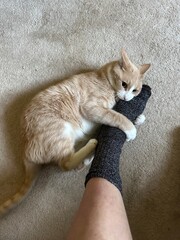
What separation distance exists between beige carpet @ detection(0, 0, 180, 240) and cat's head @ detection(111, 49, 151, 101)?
0.46 feet

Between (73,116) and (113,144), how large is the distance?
21cm

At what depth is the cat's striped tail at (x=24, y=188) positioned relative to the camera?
131 cm

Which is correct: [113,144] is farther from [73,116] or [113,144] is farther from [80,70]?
[80,70]

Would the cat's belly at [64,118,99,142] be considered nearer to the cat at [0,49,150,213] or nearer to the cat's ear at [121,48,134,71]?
the cat at [0,49,150,213]

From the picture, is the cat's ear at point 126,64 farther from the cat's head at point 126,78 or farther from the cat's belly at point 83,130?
the cat's belly at point 83,130

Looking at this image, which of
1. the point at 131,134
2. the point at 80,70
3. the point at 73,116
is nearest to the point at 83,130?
the point at 73,116

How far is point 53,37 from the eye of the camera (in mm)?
1668

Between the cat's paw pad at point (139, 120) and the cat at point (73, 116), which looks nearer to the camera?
the cat at point (73, 116)

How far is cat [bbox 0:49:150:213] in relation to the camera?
1321 mm

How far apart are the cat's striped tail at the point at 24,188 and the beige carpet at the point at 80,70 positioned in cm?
6

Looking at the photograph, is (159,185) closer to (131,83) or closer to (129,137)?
(129,137)

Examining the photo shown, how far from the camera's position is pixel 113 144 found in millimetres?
1319

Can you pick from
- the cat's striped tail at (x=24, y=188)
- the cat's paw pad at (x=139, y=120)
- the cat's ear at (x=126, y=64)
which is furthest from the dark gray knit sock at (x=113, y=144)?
the cat's striped tail at (x=24, y=188)

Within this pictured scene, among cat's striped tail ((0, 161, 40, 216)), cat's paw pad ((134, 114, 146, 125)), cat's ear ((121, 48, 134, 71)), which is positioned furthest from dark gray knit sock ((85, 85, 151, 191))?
cat's striped tail ((0, 161, 40, 216))
